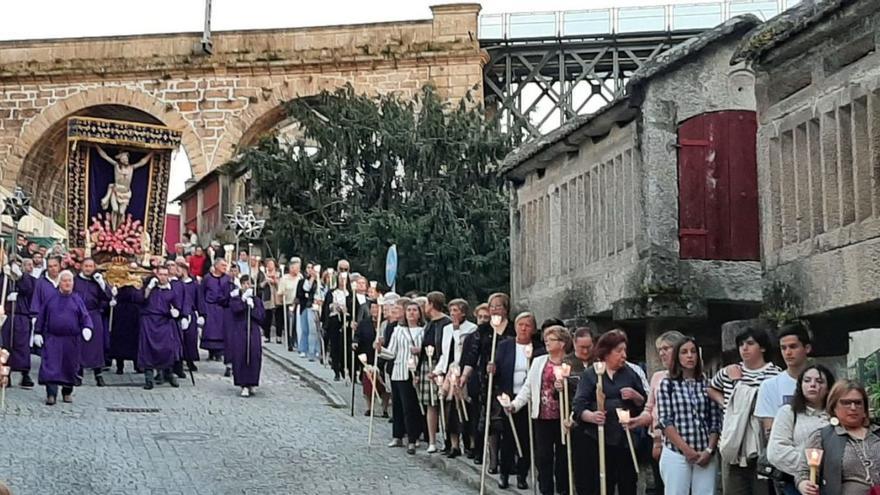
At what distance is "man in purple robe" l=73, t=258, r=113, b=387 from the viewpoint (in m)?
18.9

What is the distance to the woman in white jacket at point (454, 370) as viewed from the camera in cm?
1260

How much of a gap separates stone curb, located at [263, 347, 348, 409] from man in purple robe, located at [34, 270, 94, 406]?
324 cm

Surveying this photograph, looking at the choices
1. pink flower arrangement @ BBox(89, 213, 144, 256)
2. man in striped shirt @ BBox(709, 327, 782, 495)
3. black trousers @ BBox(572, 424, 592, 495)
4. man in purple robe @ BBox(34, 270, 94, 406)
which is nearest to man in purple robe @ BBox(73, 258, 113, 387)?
man in purple robe @ BBox(34, 270, 94, 406)

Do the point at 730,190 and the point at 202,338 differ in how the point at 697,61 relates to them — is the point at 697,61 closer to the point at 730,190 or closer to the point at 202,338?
the point at 730,190

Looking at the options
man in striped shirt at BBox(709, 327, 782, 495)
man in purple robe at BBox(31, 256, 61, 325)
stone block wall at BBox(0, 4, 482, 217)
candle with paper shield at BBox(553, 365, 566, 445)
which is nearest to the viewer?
man in striped shirt at BBox(709, 327, 782, 495)

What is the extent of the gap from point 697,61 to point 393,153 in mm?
19264

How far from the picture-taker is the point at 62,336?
55.6 feet

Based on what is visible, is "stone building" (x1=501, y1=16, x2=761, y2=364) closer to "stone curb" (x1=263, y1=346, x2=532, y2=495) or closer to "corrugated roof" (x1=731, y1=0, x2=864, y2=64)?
"corrugated roof" (x1=731, y1=0, x2=864, y2=64)

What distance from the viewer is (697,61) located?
10711 millimetres

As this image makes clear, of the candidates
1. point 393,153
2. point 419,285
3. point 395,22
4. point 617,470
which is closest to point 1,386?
point 617,470

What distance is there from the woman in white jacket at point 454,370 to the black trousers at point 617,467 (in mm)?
2657

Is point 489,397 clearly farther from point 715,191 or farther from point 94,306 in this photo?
point 94,306

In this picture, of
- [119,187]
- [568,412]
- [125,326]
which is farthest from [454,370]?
[119,187]

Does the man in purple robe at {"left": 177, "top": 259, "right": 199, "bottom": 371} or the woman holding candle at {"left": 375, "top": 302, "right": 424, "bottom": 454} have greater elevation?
the man in purple robe at {"left": 177, "top": 259, "right": 199, "bottom": 371}
